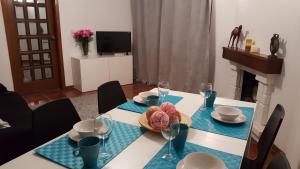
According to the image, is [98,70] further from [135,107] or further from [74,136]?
[74,136]

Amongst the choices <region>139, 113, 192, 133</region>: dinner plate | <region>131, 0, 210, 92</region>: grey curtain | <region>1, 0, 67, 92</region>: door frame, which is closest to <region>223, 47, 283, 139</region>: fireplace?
<region>131, 0, 210, 92</region>: grey curtain

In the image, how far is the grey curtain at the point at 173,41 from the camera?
370 cm

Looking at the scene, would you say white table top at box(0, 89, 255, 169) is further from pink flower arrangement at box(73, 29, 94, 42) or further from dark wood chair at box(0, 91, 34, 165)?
pink flower arrangement at box(73, 29, 94, 42)

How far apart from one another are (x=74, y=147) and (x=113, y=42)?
3640mm

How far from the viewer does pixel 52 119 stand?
147cm

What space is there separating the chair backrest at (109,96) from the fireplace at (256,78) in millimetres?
1439

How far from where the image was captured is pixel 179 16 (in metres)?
3.91

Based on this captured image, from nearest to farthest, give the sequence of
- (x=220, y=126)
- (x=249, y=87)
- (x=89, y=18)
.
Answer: (x=220, y=126) → (x=249, y=87) → (x=89, y=18)

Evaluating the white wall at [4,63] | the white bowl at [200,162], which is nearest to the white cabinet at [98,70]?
the white wall at [4,63]

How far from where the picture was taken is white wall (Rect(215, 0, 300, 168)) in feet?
7.04

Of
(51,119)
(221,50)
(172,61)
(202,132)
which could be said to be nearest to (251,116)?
(202,132)

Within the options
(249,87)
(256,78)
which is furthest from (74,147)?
(249,87)

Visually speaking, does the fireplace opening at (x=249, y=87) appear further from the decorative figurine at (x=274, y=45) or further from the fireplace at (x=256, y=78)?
the decorative figurine at (x=274, y=45)

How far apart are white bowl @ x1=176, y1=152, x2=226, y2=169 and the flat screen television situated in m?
3.85
